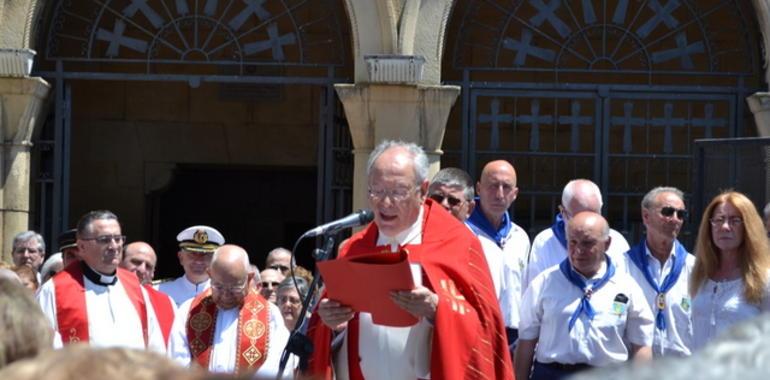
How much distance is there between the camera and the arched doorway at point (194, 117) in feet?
33.9

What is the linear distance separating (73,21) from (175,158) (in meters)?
3.17

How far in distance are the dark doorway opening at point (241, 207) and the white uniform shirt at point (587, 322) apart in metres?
8.72

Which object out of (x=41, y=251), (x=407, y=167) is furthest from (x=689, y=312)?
(x=41, y=251)

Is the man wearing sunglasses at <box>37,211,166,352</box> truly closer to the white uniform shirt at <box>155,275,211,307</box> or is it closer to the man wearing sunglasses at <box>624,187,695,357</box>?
the white uniform shirt at <box>155,275,211,307</box>

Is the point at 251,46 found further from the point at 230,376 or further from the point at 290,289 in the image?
the point at 230,376

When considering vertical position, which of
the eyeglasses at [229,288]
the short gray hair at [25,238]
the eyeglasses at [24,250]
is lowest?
the eyeglasses at [229,288]

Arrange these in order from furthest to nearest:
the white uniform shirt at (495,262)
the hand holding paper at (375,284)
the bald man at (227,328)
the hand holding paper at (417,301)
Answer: the bald man at (227,328) < the white uniform shirt at (495,262) < the hand holding paper at (417,301) < the hand holding paper at (375,284)

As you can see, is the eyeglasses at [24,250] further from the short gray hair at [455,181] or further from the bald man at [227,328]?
the short gray hair at [455,181]

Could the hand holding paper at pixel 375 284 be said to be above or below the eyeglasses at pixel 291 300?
above

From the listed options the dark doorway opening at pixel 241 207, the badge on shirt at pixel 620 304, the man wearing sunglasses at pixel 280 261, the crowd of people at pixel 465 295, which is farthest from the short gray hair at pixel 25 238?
the dark doorway opening at pixel 241 207

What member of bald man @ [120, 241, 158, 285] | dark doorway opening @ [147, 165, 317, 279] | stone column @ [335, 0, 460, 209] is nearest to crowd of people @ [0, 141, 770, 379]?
bald man @ [120, 241, 158, 285]

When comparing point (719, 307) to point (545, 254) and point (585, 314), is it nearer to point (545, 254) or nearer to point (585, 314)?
point (585, 314)

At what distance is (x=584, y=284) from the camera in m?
6.05

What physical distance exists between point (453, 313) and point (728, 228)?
1.90m
